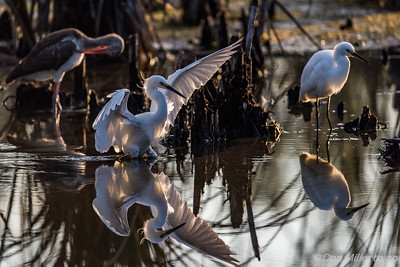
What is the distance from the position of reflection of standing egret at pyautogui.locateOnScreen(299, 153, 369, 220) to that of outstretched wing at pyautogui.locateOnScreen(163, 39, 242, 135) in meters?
1.31

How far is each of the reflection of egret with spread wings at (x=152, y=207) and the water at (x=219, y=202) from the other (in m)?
0.08

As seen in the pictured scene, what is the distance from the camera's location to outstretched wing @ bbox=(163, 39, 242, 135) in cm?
809

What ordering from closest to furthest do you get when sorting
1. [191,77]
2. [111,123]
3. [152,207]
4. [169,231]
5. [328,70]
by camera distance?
[169,231] < [152,207] < [111,123] < [191,77] < [328,70]

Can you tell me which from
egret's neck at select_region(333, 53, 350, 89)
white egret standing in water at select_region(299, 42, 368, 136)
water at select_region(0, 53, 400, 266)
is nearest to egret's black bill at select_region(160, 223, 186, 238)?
water at select_region(0, 53, 400, 266)

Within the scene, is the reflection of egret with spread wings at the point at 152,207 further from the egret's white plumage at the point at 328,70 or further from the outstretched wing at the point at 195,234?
the egret's white plumage at the point at 328,70

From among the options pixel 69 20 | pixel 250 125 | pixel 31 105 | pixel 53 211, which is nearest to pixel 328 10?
pixel 69 20

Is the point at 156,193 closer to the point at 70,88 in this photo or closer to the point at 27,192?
the point at 27,192

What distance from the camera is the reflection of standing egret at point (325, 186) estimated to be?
605cm

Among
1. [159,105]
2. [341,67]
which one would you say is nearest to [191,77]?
[159,105]

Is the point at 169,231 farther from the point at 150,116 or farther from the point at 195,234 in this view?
the point at 150,116

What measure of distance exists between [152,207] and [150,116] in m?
1.57

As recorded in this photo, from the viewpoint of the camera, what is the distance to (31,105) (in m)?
11.6

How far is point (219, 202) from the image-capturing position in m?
6.39

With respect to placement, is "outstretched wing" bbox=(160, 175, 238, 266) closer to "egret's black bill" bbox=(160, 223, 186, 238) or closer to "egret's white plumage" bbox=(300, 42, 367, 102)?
"egret's black bill" bbox=(160, 223, 186, 238)
